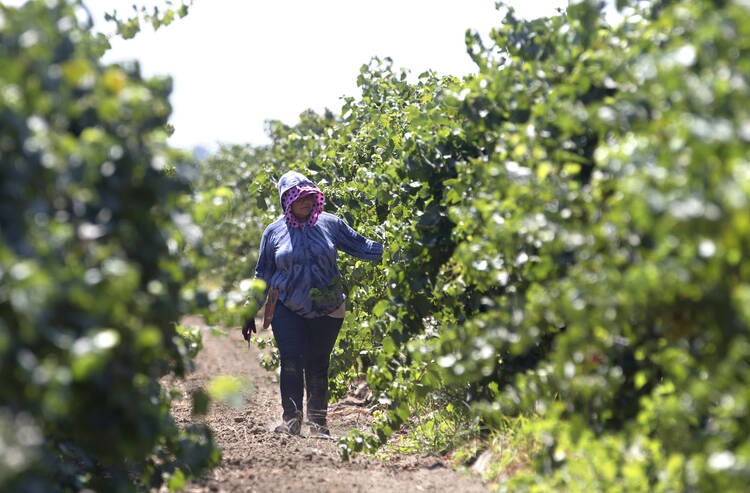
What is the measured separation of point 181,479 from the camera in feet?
11.9

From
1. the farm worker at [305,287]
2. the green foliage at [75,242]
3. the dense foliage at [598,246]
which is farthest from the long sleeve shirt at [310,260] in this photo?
the green foliage at [75,242]

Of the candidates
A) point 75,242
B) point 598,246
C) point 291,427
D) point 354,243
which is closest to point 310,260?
Answer: point 354,243

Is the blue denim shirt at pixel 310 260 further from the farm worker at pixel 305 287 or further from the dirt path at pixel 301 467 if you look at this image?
the dirt path at pixel 301 467

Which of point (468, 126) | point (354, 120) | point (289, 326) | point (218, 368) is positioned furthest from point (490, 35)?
point (218, 368)

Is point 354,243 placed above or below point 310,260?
above

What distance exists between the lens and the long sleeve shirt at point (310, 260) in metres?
6.40

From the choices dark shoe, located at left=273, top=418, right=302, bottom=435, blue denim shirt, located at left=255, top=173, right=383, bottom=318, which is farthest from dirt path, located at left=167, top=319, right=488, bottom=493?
blue denim shirt, located at left=255, top=173, right=383, bottom=318

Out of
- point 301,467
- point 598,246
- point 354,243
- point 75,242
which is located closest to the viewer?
point 75,242

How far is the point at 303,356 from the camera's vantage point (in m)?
6.59

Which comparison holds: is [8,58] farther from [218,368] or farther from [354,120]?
[218,368]

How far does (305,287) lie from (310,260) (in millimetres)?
208

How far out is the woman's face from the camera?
6.49 m

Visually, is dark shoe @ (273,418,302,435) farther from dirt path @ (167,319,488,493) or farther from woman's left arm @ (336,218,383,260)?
woman's left arm @ (336,218,383,260)

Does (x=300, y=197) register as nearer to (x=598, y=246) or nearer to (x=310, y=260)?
(x=310, y=260)
